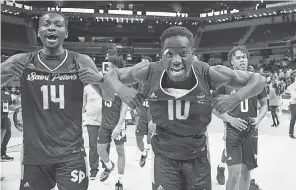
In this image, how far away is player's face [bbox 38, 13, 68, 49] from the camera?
2.65 metres

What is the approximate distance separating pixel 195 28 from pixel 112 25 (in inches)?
353

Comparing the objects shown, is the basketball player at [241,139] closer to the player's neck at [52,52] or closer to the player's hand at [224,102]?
the player's hand at [224,102]

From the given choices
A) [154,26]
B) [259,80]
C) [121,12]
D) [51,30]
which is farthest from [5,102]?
[154,26]

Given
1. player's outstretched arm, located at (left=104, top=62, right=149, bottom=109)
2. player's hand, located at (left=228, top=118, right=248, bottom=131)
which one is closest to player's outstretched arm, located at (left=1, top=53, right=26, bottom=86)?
player's outstretched arm, located at (left=104, top=62, right=149, bottom=109)

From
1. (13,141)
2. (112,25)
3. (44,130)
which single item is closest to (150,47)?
(112,25)

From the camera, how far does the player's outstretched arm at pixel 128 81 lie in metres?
2.45

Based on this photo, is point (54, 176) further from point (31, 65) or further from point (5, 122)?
point (5, 122)

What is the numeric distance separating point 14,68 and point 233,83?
5.65 ft

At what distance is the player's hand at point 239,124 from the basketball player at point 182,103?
4.06 ft

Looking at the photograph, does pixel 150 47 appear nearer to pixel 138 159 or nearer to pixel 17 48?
pixel 17 48

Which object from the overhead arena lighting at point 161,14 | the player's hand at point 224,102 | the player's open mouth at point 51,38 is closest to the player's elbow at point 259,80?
the player's hand at point 224,102

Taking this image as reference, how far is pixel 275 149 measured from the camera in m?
7.80

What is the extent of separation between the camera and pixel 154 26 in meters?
34.7

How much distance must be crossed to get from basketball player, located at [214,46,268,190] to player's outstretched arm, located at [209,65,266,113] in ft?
3.89
